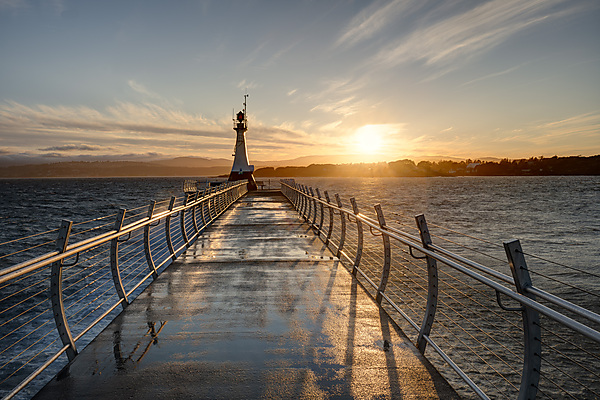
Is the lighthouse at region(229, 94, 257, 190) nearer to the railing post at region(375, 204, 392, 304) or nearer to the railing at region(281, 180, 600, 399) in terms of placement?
the railing at region(281, 180, 600, 399)

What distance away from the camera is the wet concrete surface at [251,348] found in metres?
2.95

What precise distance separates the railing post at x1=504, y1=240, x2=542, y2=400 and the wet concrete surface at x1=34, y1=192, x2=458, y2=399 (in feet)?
2.53

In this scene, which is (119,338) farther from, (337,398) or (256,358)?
(337,398)

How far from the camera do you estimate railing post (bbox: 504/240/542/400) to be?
2.21 metres

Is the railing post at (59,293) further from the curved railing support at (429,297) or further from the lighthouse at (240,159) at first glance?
the lighthouse at (240,159)

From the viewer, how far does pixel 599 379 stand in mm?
6055

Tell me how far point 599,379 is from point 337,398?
5765 millimetres

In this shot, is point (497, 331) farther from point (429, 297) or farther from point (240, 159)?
point (240, 159)

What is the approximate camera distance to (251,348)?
11.9 ft

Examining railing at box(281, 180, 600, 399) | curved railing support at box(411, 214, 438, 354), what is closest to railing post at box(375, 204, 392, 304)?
railing at box(281, 180, 600, 399)

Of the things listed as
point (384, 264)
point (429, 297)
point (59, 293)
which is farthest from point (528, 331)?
point (59, 293)

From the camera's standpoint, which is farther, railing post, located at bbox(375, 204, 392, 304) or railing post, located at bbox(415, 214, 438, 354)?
railing post, located at bbox(375, 204, 392, 304)

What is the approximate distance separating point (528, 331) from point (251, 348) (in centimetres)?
240

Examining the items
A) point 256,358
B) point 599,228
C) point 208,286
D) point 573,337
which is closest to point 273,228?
point 208,286
